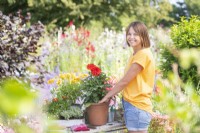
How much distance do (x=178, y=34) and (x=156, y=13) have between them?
15.8 meters

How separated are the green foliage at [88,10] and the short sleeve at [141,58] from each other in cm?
1477

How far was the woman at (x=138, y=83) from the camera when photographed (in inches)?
115

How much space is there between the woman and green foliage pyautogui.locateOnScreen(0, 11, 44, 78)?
2.27 m

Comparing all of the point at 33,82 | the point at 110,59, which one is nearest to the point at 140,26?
the point at 33,82

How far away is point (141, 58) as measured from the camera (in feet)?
9.52

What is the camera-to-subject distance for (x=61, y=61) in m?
7.85

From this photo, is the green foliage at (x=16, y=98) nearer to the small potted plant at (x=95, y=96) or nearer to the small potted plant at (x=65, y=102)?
the small potted plant at (x=95, y=96)

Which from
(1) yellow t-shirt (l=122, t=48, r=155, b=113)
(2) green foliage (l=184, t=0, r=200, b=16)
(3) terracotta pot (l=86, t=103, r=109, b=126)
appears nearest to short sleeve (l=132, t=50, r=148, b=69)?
(1) yellow t-shirt (l=122, t=48, r=155, b=113)

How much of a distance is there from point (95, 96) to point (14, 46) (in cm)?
174

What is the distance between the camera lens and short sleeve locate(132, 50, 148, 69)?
2.89 meters

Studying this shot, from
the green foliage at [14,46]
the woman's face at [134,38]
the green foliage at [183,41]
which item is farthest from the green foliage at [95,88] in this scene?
the green foliage at [183,41]

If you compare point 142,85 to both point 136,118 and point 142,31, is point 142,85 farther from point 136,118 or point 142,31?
point 142,31

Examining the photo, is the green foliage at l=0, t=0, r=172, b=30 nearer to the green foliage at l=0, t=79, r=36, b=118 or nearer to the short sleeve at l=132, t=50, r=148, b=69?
the short sleeve at l=132, t=50, r=148, b=69

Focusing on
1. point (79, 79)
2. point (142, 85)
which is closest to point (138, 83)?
point (142, 85)
